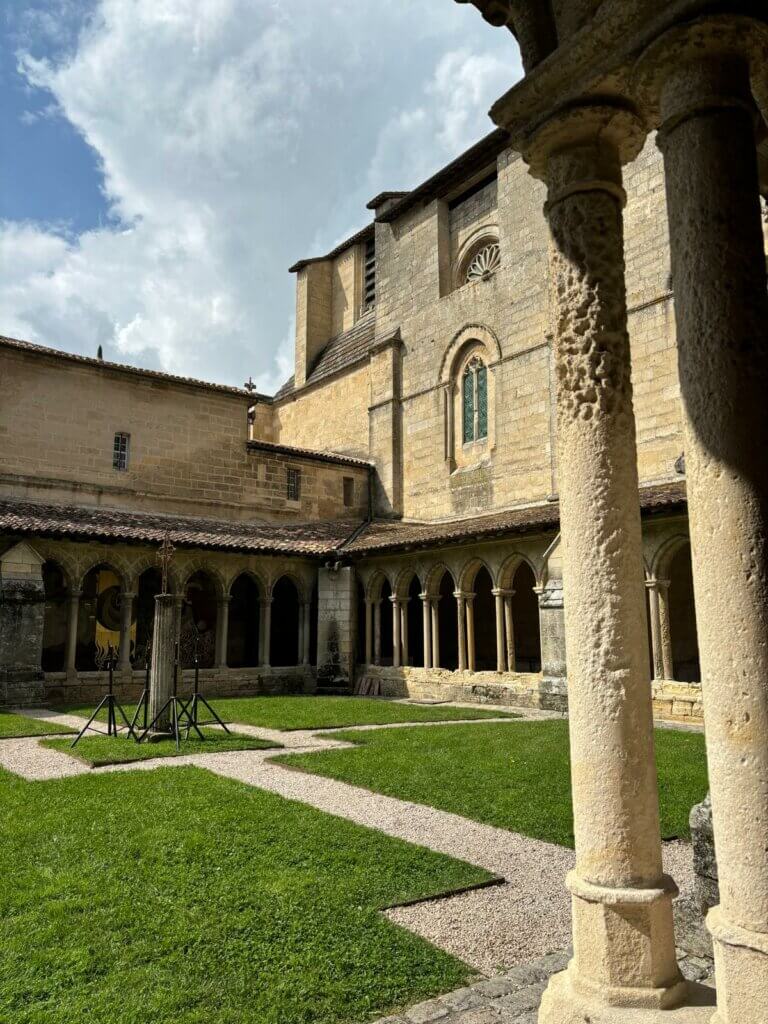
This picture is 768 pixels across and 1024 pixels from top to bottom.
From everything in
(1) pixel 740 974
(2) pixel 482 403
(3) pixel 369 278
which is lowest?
(1) pixel 740 974

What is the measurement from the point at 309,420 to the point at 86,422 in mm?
9228

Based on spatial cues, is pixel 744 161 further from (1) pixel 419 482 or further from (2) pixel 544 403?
(1) pixel 419 482

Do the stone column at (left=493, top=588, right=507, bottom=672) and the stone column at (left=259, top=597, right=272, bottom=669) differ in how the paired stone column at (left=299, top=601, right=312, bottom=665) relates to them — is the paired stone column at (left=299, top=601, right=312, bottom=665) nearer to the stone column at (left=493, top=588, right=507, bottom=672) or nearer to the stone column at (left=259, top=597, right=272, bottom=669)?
the stone column at (left=259, top=597, right=272, bottom=669)

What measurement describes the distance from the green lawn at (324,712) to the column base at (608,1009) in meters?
8.14

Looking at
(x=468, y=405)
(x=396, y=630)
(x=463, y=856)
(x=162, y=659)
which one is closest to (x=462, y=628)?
(x=396, y=630)

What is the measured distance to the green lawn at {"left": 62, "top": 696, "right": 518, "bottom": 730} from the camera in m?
10.9

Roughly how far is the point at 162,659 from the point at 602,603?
787cm

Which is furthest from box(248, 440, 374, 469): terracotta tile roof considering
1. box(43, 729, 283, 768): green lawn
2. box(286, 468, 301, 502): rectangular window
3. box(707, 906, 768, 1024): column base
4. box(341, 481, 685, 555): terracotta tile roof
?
box(707, 906, 768, 1024): column base

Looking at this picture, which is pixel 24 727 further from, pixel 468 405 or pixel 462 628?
pixel 468 405

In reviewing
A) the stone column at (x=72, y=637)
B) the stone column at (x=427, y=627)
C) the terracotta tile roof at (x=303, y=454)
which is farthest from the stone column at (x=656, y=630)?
the terracotta tile roof at (x=303, y=454)

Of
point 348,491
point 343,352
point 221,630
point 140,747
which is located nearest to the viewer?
point 140,747

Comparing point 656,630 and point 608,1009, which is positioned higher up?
point 656,630

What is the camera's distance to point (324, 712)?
1212cm

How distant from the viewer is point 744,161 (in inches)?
99.7
